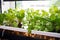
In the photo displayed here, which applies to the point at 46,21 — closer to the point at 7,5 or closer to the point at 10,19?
the point at 10,19

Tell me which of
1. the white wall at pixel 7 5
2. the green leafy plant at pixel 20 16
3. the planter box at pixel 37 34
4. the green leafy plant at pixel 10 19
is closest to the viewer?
the planter box at pixel 37 34

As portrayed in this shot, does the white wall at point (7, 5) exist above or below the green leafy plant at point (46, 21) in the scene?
above

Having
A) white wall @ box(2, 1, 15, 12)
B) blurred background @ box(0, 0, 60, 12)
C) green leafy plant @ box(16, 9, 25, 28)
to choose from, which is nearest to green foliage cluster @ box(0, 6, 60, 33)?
green leafy plant @ box(16, 9, 25, 28)

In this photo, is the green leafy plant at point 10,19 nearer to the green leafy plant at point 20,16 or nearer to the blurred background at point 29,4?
the green leafy plant at point 20,16

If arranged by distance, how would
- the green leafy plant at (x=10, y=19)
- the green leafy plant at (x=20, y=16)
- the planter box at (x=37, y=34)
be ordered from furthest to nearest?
the green leafy plant at (x=10, y=19)
the green leafy plant at (x=20, y=16)
the planter box at (x=37, y=34)

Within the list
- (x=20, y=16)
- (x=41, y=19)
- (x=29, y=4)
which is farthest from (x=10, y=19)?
(x=41, y=19)

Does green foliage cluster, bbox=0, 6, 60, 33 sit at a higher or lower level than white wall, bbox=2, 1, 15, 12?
lower

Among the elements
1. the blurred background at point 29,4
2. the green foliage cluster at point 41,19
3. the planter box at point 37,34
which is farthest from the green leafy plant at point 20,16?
the blurred background at point 29,4

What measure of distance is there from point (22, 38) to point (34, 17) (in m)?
0.34

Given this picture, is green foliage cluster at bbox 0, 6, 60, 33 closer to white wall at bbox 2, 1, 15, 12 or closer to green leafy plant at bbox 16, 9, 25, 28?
green leafy plant at bbox 16, 9, 25, 28

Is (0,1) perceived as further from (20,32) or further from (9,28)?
(20,32)

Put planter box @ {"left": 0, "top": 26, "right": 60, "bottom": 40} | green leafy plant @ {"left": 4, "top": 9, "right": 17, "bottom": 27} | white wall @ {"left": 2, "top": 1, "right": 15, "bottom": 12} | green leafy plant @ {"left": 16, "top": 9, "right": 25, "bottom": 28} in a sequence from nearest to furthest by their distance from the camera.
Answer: planter box @ {"left": 0, "top": 26, "right": 60, "bottom": 40} → green leafy plant @ {"left": 16, "top": 9, "right": 25, "bottom": 28} → green leafy plant @ {"left": 4, "top": 9, "right": 17, "bottom": 27} → white wall @ {"left": 2, "top": 1, "right": 15, "bottom": 12}

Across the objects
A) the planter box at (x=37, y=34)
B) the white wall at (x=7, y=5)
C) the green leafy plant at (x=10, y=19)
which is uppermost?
the white wall at (x=7, y=5)

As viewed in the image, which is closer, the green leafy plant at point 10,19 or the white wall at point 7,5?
the green leafy plant at point 10,19
